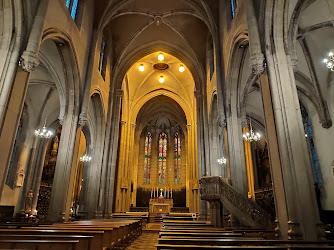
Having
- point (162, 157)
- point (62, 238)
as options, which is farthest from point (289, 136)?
point (162, 157)

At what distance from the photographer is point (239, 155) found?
10586 mm

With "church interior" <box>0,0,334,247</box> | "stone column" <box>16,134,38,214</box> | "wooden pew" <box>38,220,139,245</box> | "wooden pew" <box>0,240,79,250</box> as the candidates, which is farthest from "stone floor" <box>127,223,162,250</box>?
"stone column" <box>16,134,38,214</box>

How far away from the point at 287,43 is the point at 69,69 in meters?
9.44

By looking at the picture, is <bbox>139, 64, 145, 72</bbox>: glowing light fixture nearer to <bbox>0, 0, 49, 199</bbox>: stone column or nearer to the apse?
the apse

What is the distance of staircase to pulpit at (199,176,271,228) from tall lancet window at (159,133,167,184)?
26.7 metres

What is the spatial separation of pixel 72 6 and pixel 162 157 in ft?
91.2

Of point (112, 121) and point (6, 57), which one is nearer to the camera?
point (6, 57)

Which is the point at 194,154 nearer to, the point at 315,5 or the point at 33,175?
the point at 33,175

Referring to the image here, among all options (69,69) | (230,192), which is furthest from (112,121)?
(230,192)

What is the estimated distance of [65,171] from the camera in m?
10.5

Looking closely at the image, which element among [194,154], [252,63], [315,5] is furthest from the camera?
[194,154]

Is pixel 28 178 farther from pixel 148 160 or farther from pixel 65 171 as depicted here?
pixel 148 160

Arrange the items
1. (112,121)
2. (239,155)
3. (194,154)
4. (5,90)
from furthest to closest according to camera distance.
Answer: (194,154) → (112,121) → (239,155) → (5,90)

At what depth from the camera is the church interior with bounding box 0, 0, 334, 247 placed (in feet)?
19.5
